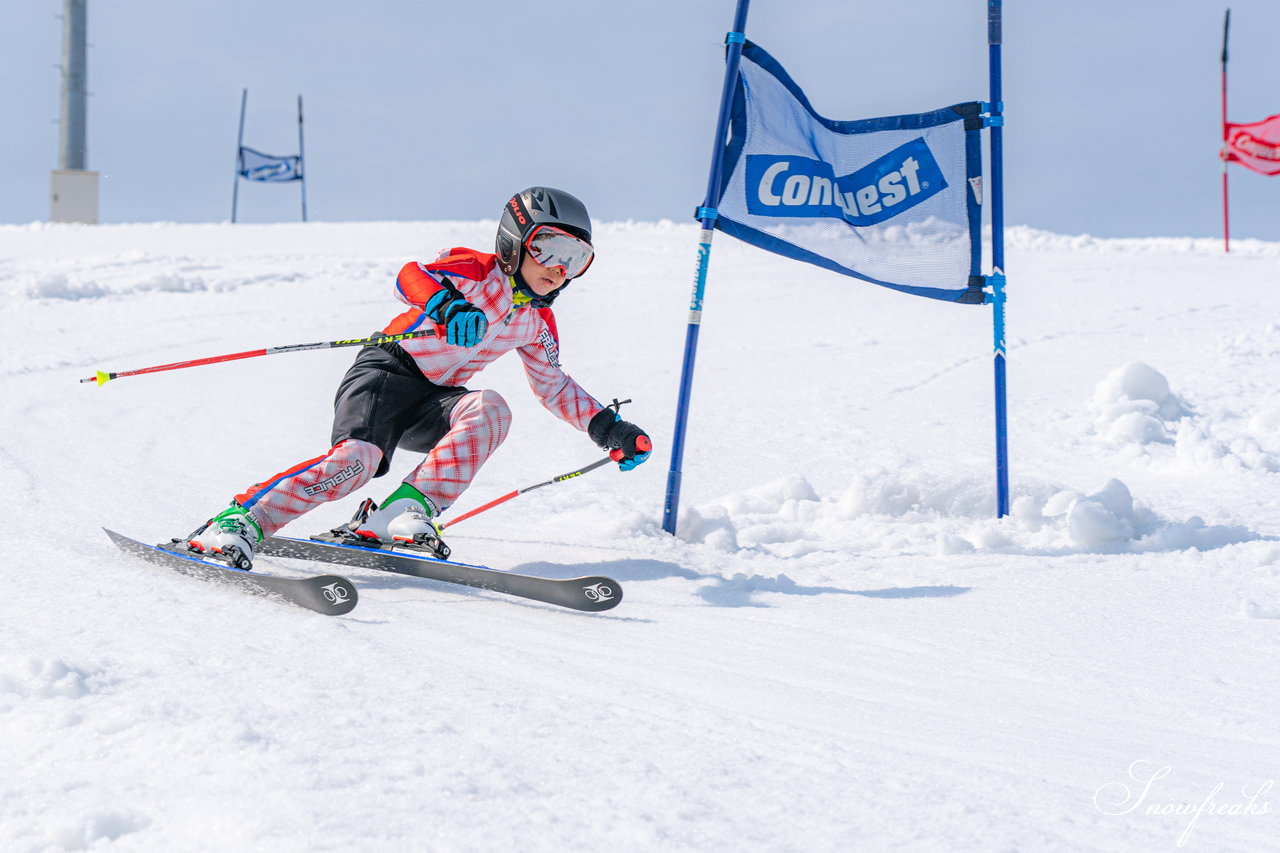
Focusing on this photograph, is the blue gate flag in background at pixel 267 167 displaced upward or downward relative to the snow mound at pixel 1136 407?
upward

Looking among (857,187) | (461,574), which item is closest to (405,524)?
(461,574)

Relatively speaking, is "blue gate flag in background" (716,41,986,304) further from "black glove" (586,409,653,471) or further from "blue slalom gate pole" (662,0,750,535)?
"black glove" (586,409,653,471)

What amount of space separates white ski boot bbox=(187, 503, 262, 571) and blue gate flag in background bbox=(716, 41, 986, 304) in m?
2.13

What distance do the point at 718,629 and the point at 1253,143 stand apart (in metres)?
17.0

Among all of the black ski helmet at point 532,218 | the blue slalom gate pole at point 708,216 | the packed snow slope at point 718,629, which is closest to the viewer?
the packed snow slope at point 718,629

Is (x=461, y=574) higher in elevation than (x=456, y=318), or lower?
lower

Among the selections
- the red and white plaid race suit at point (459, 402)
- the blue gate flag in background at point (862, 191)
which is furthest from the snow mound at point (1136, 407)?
the red and white plaid race suit at point (459, 402)

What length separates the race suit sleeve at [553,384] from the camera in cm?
402

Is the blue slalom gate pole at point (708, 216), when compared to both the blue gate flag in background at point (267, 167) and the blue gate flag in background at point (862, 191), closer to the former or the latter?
the blue gate flag in background at point (862, 191)

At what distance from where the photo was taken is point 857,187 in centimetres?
456

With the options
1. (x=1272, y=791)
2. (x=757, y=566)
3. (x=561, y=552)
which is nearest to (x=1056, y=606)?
(x=757, y=566)

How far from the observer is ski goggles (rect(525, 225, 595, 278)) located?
372 centimetres

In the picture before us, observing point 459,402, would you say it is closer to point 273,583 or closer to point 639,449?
point 639,449

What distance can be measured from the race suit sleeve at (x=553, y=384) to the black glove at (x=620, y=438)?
0.06 metres
